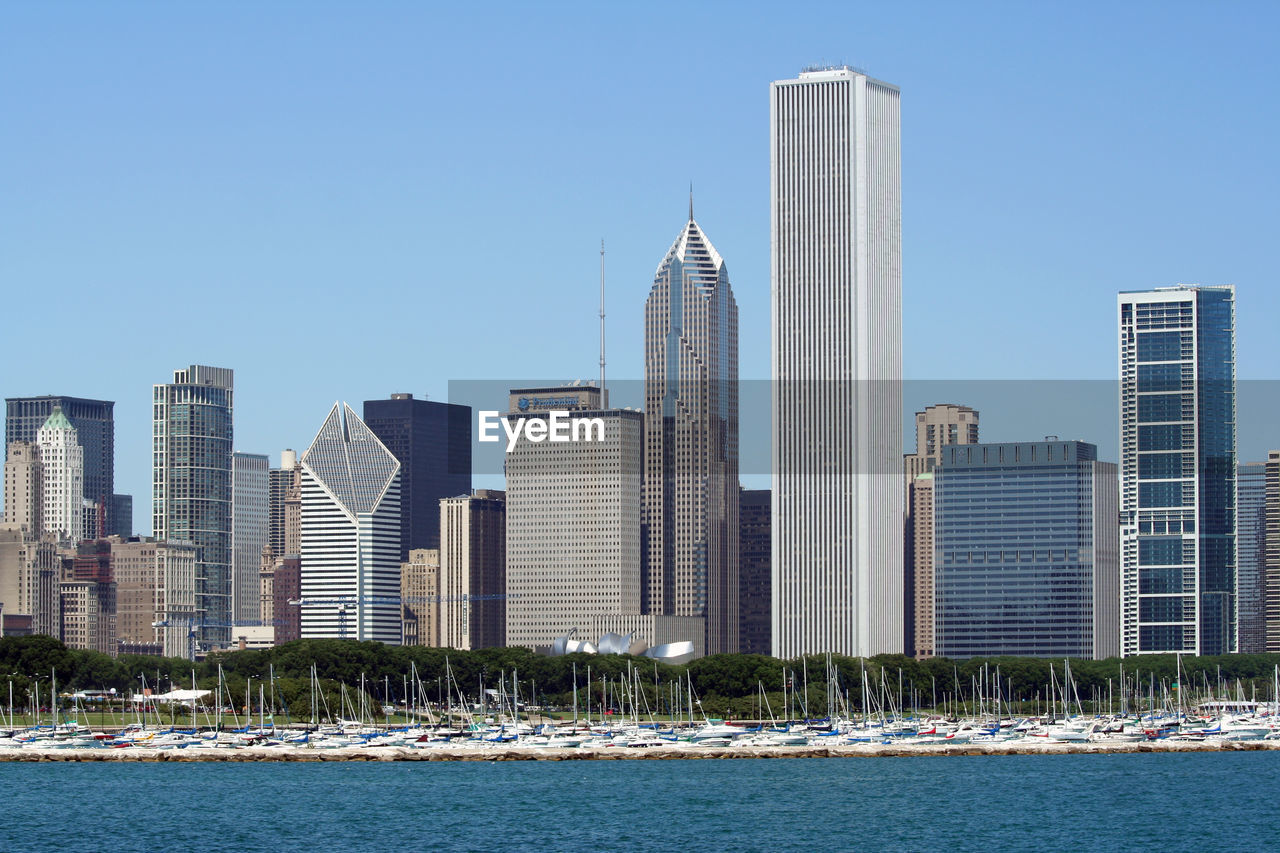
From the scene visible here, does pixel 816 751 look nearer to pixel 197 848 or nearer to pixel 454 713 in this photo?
pixel 454 713

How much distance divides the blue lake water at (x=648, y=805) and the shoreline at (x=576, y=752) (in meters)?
2.00

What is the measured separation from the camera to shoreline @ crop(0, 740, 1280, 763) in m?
158

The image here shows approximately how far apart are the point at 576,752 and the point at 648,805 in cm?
3744

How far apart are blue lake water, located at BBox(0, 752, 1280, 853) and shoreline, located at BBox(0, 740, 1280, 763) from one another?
78.6 inches

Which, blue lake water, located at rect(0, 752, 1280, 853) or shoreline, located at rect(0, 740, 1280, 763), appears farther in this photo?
shoreline, located at rect(0, 740, 1280, 763)

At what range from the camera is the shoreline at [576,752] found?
158 metres

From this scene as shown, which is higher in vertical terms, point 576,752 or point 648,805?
point 648,805

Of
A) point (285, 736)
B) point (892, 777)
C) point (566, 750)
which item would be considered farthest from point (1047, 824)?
point (285, 736)

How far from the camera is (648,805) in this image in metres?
127

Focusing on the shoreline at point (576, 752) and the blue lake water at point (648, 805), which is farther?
the shoreline at point (576, 752)

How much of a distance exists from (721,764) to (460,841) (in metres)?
51.4

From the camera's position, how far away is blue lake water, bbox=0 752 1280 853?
364ft

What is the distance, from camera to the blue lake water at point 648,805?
364ft

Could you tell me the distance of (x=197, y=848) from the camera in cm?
10750
